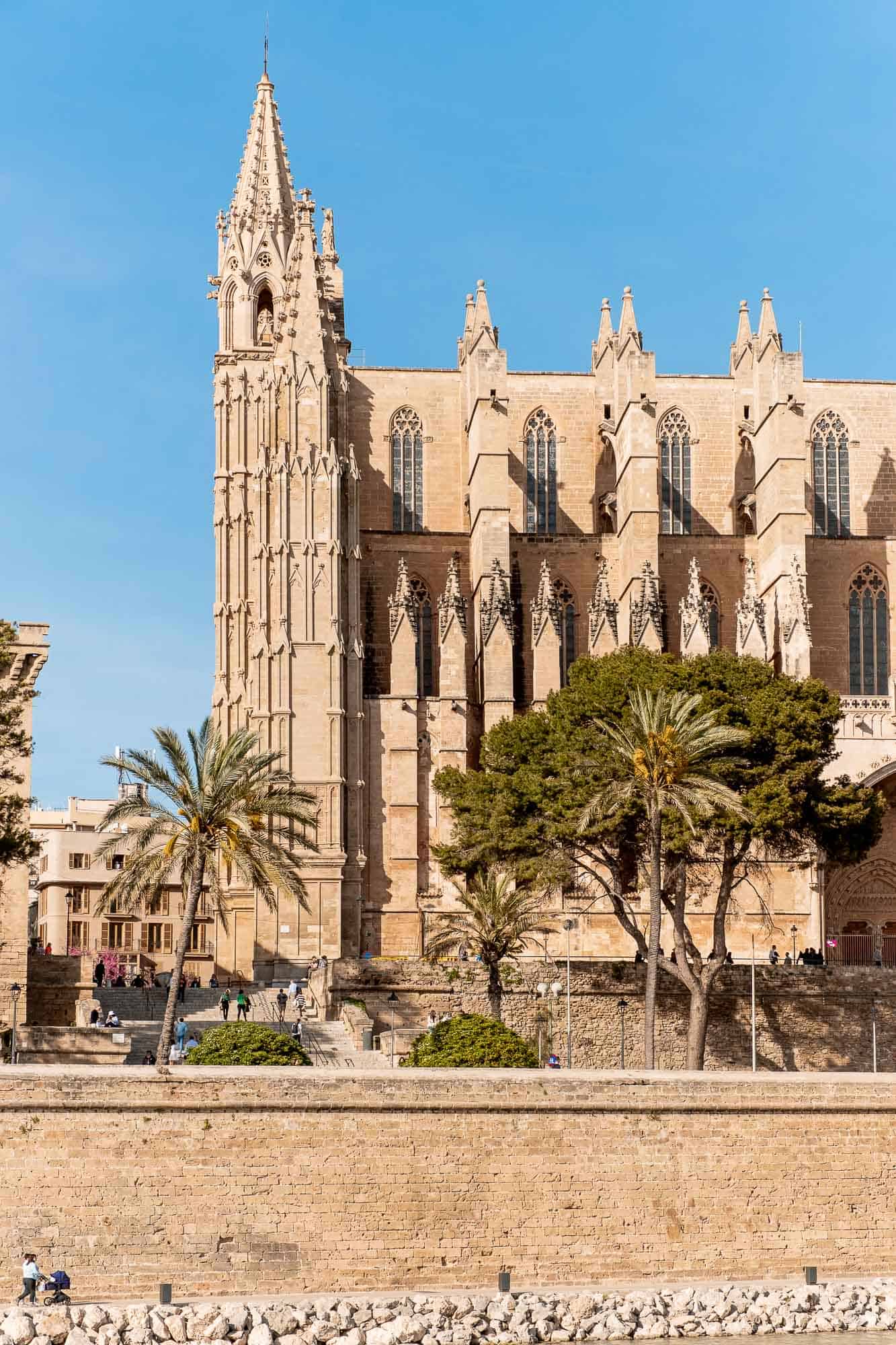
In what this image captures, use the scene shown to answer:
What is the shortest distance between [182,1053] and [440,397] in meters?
30.2

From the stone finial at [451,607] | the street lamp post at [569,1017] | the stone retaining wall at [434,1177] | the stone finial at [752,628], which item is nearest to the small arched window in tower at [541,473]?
the stone finial at [451,607]

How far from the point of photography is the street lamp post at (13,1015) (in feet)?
107

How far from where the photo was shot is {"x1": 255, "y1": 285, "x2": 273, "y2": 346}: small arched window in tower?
57.1 metres

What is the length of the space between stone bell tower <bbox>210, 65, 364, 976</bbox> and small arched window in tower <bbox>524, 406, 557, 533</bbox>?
7447 millimetres

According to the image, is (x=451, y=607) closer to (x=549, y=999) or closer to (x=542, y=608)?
(x=542, y=608)

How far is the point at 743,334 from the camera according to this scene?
6078 centimetres

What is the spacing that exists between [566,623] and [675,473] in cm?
663

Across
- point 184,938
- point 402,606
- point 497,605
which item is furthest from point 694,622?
point 184,938

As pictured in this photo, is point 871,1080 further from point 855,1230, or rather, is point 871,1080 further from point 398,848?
point 398,848

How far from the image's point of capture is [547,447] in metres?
61.6

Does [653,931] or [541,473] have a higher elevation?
[541,473]

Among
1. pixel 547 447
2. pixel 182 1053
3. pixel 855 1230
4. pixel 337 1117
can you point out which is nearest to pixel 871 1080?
pixel 855 1230

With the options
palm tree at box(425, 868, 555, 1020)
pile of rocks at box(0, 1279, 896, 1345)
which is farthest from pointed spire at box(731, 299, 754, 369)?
pile of rocks at box(0, 1279, 896, 1345)

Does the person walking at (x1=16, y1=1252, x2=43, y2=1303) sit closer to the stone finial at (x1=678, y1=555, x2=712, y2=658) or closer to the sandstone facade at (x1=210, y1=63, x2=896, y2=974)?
the sandstone facade at (x1=210, y1=63, x2=896, y2=974)
